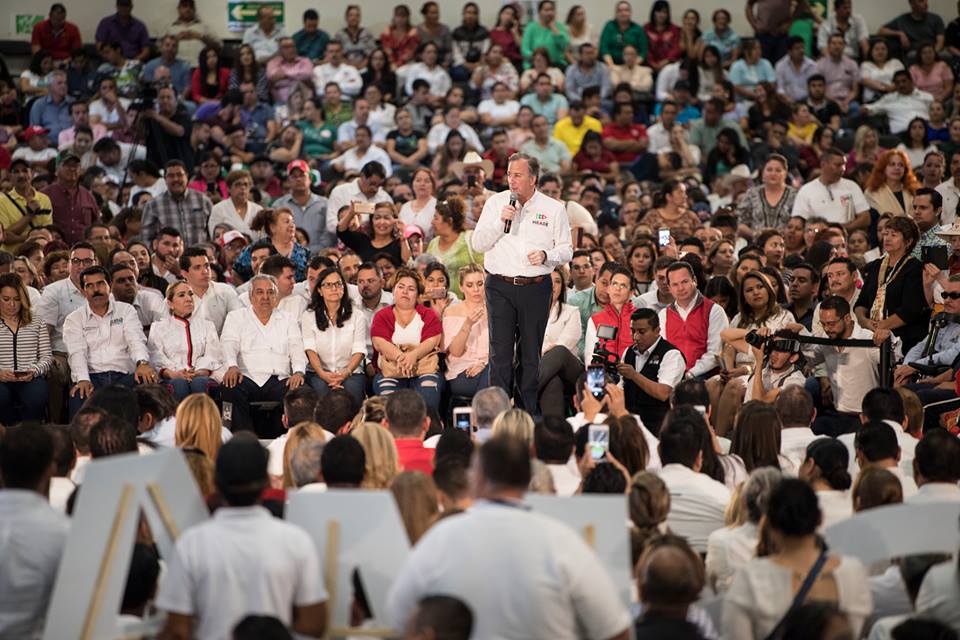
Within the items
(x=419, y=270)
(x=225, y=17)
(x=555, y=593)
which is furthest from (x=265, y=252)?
(x=225, y=17)

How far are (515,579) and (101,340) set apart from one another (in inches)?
232

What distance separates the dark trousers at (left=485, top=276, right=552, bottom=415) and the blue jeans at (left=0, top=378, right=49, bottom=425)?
9.78 feet

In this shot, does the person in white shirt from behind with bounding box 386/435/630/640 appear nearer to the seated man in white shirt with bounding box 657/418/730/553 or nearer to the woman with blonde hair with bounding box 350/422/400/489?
the woman with blonde hair with bounding box 350/422/400/489

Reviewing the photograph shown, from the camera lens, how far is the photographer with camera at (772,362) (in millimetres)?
8039

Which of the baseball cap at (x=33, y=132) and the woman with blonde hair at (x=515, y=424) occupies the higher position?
the baseball cap at (x=33, y=132)

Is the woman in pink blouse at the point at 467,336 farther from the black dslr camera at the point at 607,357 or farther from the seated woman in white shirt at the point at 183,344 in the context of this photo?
the seated woman in white shirt at the point at 183,344

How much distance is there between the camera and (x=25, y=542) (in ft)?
13.4

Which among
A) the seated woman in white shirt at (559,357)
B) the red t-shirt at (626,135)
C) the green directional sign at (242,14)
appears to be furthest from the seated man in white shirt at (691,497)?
the green directional sign at (242,14)

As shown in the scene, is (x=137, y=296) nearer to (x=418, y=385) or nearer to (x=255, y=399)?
(x=255, y=399)

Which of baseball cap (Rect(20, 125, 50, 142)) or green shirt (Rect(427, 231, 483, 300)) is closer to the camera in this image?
green shirt (Rect(427, 231, 483, 300))

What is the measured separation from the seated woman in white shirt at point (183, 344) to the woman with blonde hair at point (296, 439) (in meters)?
3.14

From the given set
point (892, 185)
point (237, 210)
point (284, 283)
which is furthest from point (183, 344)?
point (892, 185)

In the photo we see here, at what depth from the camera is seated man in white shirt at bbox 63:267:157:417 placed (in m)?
8.75

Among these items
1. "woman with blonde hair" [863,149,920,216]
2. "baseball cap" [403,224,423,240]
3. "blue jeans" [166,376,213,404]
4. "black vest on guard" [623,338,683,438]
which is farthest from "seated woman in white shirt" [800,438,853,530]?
"woman with blonde hair" [863,149,920,216]
